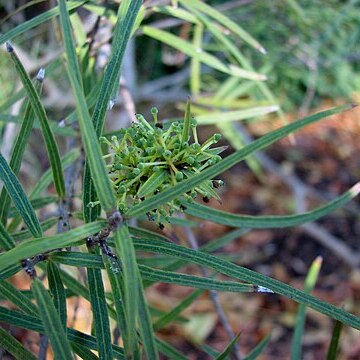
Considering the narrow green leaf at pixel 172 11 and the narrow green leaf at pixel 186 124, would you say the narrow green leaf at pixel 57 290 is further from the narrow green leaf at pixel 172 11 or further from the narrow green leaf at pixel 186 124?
the narrow green leaf at pixel 172 11

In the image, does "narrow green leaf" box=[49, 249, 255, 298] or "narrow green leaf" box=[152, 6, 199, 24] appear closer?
"narrow green leaf" box=[49, 249, 255, 298]

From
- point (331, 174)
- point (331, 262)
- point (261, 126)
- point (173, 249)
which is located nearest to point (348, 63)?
point (261, 126)

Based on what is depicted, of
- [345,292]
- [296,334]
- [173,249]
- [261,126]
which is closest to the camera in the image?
[173,249]

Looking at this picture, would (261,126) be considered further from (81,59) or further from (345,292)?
(81,59)

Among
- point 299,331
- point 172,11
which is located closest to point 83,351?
point 299,331

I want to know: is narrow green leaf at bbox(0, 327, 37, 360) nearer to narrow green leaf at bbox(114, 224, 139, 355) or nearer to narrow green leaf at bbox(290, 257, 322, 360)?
narrow green leaf at bbox(114, 224, 139, 355)

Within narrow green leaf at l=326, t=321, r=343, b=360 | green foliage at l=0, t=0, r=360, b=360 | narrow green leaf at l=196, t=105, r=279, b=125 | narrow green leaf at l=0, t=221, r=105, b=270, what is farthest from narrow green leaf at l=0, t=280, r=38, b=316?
narrow green leaf at l=196, t=105, r=279, b=125

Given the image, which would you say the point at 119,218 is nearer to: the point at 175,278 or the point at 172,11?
the point at 175,278
